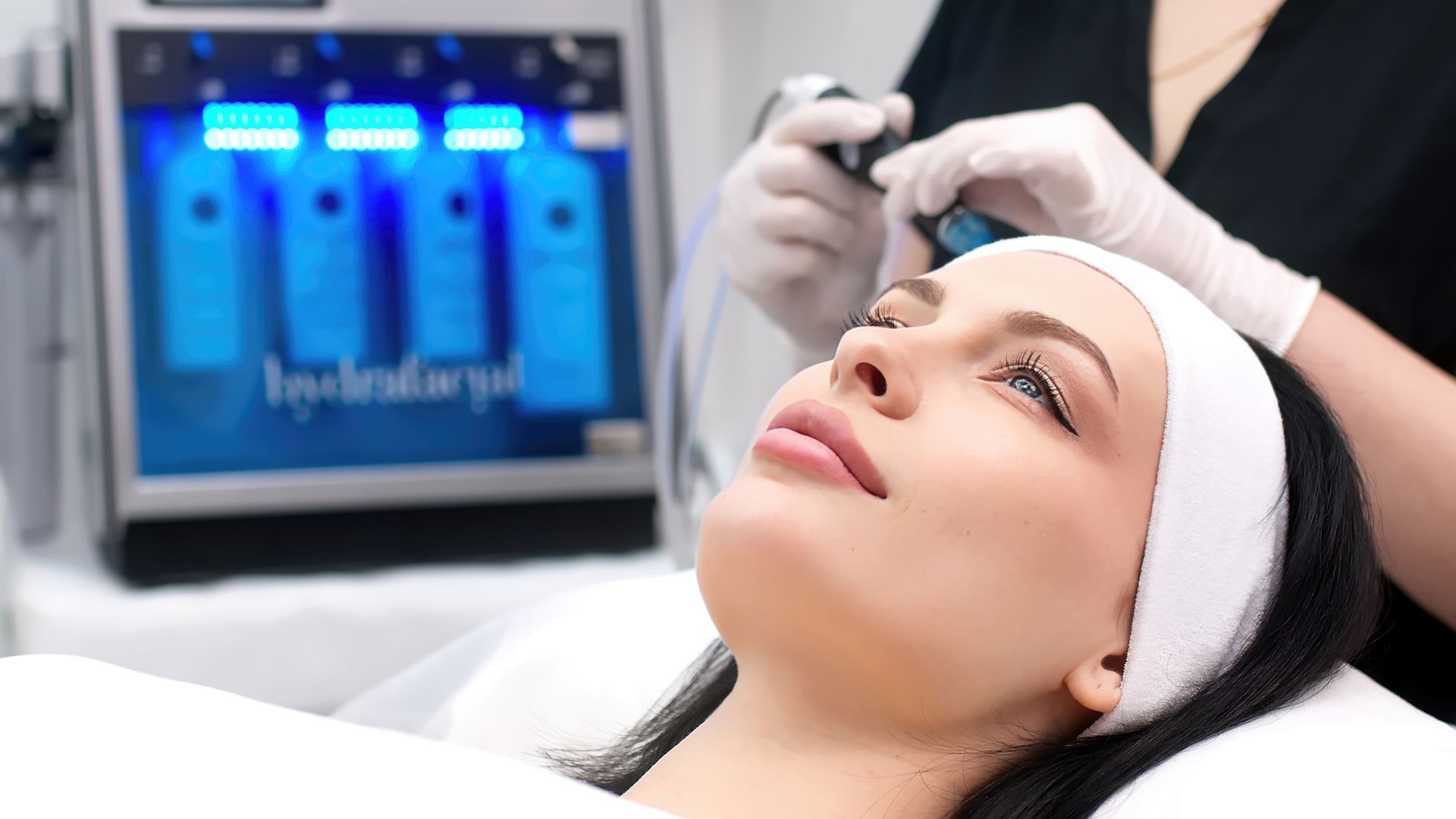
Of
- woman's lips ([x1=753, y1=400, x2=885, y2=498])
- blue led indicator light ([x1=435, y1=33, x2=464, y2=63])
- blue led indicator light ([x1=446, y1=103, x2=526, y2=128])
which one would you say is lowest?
woman's lips ([x1=753, y1=400, x2=885, y2=498])

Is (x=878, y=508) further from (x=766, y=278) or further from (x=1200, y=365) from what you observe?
(x=766, y=278)

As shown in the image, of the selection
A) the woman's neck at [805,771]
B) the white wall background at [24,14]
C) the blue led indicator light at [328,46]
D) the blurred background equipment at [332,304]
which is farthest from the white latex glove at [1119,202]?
the white wall background at [24,14]

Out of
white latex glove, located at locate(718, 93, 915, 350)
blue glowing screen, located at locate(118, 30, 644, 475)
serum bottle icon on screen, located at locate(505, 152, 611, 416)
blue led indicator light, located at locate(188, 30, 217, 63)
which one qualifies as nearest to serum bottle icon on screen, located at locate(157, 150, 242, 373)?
blue glowing screen, located at locate(118, 30, 644, 475)

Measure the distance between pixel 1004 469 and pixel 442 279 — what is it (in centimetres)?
125

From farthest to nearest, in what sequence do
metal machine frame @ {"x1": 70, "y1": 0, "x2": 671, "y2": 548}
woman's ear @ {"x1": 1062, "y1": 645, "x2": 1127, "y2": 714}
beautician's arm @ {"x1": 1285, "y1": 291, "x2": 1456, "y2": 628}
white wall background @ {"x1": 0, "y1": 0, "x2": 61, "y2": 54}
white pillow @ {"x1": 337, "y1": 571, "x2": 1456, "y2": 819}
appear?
white wall background @ {"x1": 0, "y1": 0, "x2": 61, "y2": 54}, metal machine frame @ {"x1": 70, "y1": 0, "x2": 671, "y2": 548}, beautician's arm @ {"x1": 1285, "y1": 291, "x2": 1456, "y2": 628}, woman's ear @ {"x1": 1062, "y1": 645, "x2": 1127, "y2": 714}, white pillow @ {"x1": 337, "y1": 571, "x2": 1456, "y2": 819}

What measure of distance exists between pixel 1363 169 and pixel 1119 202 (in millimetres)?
235

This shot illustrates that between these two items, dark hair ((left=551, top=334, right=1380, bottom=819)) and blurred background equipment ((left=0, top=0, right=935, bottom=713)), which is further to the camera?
blurred background equipment ((left=0, top=0, right=935, bottom=713))

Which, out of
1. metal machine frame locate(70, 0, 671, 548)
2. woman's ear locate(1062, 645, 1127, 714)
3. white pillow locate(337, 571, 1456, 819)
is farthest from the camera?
metal machine frame locate(70, 0, 671, 548)

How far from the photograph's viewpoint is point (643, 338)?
6.16 feet

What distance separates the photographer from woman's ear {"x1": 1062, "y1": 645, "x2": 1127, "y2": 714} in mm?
776

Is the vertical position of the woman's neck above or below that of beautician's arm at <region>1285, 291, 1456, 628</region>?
below

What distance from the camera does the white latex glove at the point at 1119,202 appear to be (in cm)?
100

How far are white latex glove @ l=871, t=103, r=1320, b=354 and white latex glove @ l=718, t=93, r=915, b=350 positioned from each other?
0.49 feet

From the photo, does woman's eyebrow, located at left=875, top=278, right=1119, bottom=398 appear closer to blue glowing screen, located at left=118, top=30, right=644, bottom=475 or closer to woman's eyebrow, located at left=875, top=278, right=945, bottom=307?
woman's eyebrow, located at left=875, top=278, right=945, bottom=307
